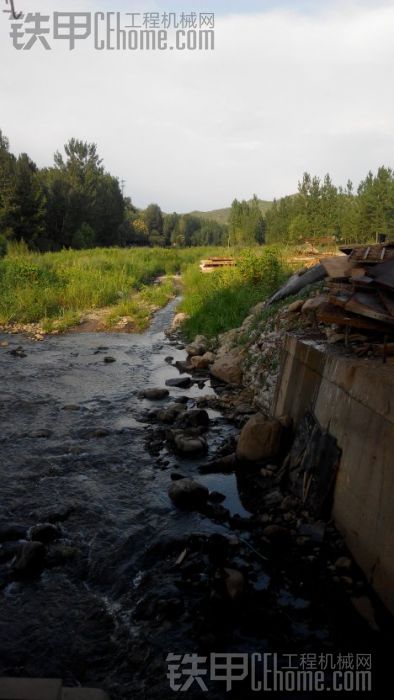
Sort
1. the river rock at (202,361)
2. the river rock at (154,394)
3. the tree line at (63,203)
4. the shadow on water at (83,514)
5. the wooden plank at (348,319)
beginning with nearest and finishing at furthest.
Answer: the shadow on water at (83,514) → the wooden plank at (348,319) → the river rock at (154,394) → the river rock at (202,361) → the tree line at (63,203)

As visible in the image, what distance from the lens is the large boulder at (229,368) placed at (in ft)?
29.8

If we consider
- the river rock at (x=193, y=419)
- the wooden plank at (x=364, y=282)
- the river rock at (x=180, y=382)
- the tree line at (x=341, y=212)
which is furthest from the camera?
the tree line at (x=341, y=212)

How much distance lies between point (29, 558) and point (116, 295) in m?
15.7

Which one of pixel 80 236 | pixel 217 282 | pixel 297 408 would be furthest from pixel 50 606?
pixel 80 236

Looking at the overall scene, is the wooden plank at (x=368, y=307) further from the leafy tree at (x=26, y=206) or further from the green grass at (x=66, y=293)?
the leafy tree at (x=26, y=206)

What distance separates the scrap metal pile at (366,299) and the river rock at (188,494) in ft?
7.41

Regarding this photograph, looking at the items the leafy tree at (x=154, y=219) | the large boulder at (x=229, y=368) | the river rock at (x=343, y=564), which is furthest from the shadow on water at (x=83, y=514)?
the leafy tree at (x=154, y=219)

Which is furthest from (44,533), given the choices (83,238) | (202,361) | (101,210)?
(101,210)

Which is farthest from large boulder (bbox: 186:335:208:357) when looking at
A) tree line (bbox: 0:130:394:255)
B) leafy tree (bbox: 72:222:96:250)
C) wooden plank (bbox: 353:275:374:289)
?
leafy tree (bbox: 72:222:96:250)

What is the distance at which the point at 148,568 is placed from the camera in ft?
12.9

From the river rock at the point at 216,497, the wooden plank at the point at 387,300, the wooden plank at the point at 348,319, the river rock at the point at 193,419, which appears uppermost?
the wooden plank at the point at 387,300

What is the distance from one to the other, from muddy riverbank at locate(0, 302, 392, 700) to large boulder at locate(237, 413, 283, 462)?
1.10ft

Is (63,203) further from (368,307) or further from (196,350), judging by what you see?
(368,307)

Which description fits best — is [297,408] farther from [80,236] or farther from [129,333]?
[80,236]
